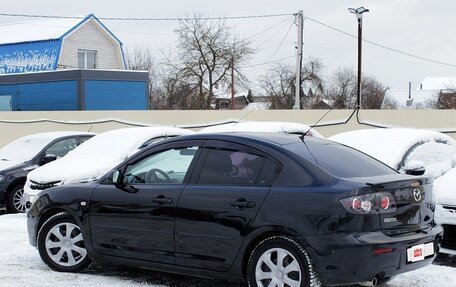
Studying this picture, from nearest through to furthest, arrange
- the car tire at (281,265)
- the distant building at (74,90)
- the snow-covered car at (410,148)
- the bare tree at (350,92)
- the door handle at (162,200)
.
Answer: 1. the car tire at (281,265)
2. the door handle at (162,200)
3. the snow-covered car at (410,148)
4. the distant building at (74,90)
5. the bare tree at (350,92)

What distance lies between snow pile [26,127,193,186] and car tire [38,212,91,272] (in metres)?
3.23

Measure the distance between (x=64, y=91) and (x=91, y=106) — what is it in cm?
128

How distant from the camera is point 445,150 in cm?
898

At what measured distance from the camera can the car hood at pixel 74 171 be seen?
9641mm

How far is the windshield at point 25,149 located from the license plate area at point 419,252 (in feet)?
28.3

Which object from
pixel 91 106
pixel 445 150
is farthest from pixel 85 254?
pixel 91 106

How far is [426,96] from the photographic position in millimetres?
80188

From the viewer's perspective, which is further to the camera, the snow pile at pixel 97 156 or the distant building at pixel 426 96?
the distant building at pixel 426 96

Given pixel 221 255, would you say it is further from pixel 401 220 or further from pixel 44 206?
pixel 44 206

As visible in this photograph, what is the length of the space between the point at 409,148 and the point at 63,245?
4735 mm

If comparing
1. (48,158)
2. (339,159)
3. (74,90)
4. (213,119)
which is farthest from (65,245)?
(74,90)

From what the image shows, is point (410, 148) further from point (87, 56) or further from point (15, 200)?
point (87, 56)

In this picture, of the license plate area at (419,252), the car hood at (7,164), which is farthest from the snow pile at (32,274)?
the car hood at (7,164)

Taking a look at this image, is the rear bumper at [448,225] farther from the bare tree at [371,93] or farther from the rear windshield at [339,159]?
the bare tree at [371,93]
